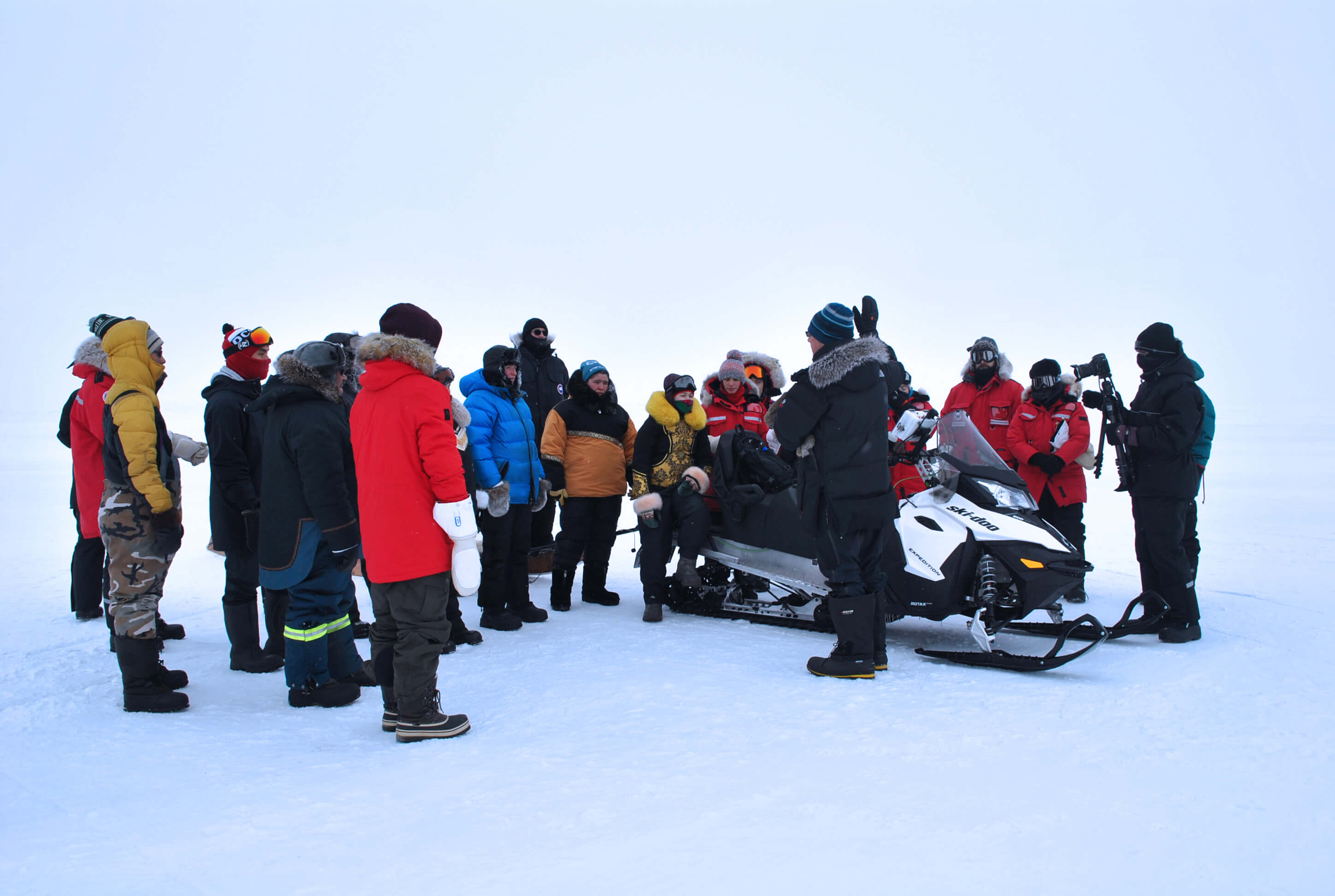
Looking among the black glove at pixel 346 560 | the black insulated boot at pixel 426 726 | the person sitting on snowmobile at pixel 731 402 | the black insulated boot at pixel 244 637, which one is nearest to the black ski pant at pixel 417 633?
the black insulated boot at pixel 426 726

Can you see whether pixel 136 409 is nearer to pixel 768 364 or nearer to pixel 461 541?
pixel 461 541

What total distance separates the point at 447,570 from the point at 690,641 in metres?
1.71

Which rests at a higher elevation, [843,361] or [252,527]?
[843,361]

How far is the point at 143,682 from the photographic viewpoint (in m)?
3.19

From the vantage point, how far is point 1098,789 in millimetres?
2227

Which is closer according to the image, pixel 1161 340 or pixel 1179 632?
pixel 1179 632

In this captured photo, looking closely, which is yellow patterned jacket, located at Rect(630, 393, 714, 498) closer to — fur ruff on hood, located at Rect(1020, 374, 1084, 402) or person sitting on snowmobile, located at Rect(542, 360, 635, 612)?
person sitting on snowmobile, located at Rect(542, 360, 635, 612)

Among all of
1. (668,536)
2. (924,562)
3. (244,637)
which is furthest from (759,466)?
(244,637)

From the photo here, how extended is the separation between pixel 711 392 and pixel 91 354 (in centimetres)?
361

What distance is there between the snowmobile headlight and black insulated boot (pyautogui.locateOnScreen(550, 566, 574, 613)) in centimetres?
257

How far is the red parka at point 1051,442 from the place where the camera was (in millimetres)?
5332

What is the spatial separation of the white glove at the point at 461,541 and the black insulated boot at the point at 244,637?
165 centimetres

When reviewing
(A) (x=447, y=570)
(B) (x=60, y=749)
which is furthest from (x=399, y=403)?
(B) (x=60, y=749)

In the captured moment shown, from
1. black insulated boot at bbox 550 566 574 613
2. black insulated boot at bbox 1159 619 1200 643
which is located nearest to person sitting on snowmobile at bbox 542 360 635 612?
black insulated boot at bbox 550 566 574 613
